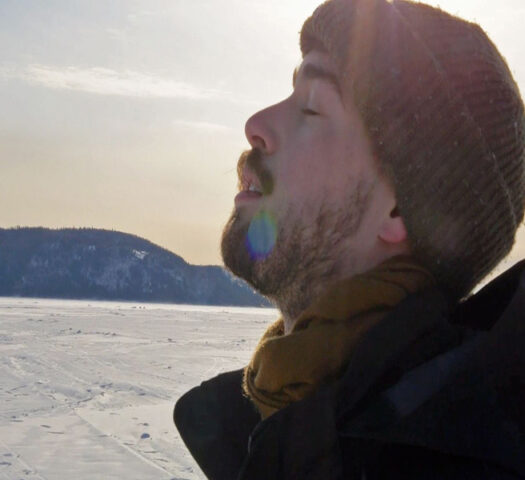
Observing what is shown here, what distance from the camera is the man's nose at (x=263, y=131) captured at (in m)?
1.59

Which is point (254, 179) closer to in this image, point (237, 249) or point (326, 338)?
point (237, 249)

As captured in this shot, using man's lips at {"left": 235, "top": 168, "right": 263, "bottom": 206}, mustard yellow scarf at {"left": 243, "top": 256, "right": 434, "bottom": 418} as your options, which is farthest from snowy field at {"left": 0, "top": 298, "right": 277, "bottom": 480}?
mustard yellow scarf at {"left": 243, "top": 256, "right": 434, "bottom": 418}

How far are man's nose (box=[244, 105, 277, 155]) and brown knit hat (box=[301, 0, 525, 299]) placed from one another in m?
0.20

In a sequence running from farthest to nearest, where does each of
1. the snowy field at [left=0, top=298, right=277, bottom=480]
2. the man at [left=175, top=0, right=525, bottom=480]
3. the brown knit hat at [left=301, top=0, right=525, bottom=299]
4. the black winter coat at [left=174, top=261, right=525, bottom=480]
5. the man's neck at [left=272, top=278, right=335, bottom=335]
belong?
the snowy field at [left=0, top=298, right=277, bottom=480], the man's neck at [left=272, top=278, right=335, bottom=335], the brown knit hat at [left=301, top=0, right=525, bottom=299], the man at [left=175, top=0, right=525, bottom=480], the black winter coat at [left=174, top=261, right=525, bottom=480]

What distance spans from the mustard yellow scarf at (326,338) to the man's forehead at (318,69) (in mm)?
505

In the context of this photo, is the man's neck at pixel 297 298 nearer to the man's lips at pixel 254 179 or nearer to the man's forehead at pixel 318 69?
the man's lips at pixel 254 179

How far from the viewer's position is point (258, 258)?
1580mm

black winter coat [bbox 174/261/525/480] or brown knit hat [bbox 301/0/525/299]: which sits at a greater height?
brown knit hat [bbox 301/0/525/299]

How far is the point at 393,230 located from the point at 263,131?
395 mm

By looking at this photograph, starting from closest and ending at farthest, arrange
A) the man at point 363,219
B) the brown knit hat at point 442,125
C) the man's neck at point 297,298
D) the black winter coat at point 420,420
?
the black winter coat at point 420,420, the man at point 363,219, the brown knit hat at point 442,125, the man's neck at point 297,298

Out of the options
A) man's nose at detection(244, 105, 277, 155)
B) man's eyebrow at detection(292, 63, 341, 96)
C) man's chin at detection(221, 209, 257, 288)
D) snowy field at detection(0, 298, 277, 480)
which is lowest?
snowy field at detection(0, 298, 277, 480)

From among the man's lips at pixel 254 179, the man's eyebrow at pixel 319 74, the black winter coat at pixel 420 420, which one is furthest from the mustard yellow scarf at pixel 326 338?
the man's eyebrow at pixel 319 74

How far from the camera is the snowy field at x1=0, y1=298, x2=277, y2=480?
4.23 m

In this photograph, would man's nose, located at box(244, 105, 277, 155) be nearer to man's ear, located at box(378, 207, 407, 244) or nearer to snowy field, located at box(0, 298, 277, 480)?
man's ear, located at box(378, 207, 407, 244)
